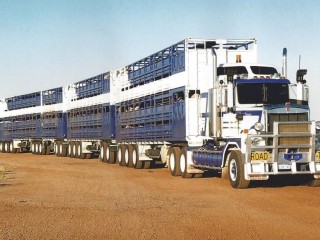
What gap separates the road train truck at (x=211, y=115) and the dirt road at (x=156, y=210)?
93cm

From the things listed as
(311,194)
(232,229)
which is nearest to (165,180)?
(311,194)

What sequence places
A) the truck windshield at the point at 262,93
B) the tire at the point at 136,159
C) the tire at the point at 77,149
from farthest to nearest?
the tire at the point at 77,149 < the tire at the point at 136,159 < the truck windshield at the point at 262,93

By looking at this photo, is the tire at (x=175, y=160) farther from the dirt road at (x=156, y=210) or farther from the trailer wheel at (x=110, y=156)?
the trailer wheel at (x=110, y=156)

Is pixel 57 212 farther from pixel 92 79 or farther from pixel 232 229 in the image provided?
pixel 92 79

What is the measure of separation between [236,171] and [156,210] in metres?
4.79

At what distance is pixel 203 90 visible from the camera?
20000mm

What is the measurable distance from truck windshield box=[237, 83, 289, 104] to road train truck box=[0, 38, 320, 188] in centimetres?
3

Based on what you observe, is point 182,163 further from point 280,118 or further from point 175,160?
point 280,118

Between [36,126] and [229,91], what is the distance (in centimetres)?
3185

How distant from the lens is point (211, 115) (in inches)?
739

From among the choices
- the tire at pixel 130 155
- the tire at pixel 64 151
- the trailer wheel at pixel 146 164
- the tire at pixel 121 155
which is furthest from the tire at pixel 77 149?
the trailer wheel at pixel 146 164

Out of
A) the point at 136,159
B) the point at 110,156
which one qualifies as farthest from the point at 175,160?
the point at 110,156

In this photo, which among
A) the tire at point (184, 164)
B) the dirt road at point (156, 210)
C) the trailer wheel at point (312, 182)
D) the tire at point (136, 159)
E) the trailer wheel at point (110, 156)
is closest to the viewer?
the dirt road at point (156, 210)

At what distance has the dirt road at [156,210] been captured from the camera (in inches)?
397
